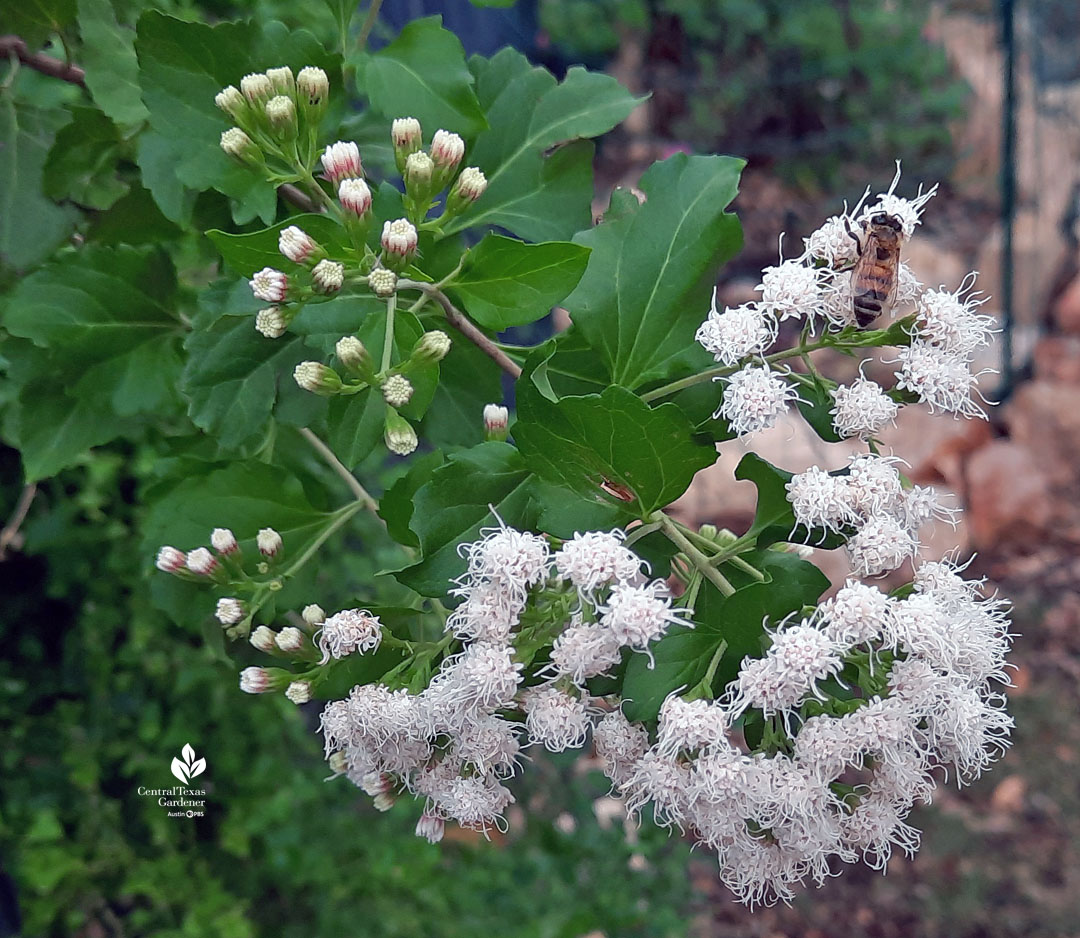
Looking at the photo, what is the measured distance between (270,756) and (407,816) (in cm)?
31

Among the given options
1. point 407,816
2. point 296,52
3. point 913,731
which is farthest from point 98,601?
point 913,731

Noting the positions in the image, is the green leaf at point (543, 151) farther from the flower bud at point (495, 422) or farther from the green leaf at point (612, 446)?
the green leaf at point (612, 446)

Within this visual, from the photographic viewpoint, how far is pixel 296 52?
3.10 feet

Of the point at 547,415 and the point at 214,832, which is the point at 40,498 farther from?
the point at 547,415

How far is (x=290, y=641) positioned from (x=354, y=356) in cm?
25

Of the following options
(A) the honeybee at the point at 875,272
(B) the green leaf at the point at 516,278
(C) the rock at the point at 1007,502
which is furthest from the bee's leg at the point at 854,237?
(C) the rock at the point at 1007,502

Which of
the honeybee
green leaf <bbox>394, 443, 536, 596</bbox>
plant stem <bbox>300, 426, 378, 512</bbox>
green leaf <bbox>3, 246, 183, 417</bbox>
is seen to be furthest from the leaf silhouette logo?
the honeybee

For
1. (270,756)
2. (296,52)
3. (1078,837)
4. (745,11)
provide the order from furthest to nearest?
(745,11) < (1078,837) < (270,756) < (296,52)

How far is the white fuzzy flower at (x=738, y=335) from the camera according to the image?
0.78 metres

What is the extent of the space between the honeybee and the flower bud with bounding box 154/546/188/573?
649 mm

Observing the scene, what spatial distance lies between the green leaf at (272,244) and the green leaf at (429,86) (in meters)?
0.19

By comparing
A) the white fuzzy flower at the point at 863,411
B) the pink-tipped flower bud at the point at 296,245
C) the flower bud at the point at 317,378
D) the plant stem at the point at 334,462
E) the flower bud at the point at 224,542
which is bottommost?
the plant stem at the point at 334,462

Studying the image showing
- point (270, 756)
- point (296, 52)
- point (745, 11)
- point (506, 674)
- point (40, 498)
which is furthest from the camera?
point (745, 11)

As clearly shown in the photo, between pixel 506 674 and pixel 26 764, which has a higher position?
pixel 506 674
